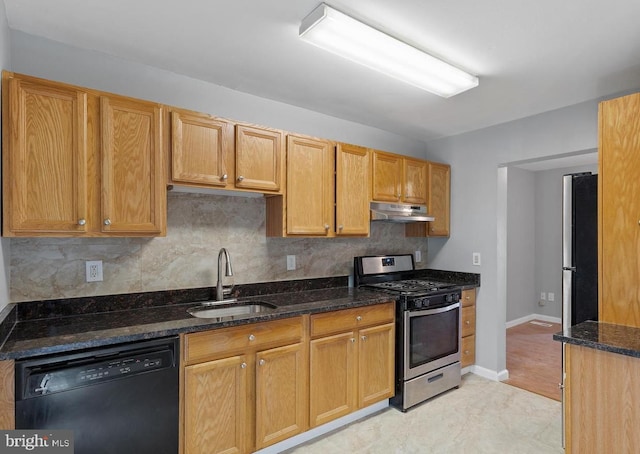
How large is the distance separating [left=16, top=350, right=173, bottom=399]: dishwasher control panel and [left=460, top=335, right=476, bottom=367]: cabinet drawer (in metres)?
2.78

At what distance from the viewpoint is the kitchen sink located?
2379mm

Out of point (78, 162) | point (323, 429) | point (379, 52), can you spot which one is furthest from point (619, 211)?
point (78, 162)

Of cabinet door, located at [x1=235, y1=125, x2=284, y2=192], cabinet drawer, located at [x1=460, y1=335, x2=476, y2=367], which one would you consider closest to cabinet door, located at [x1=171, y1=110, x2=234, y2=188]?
cabinet door, located at [x1=235, y1=125, x2=284, y2=192]

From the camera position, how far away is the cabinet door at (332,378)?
2.39 metres

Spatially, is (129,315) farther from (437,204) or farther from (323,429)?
(437,204)

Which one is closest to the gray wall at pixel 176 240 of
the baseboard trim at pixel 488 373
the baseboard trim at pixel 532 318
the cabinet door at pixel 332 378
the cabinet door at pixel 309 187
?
the cabinet door at pixel 309 187

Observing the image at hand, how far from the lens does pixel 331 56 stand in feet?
7.02

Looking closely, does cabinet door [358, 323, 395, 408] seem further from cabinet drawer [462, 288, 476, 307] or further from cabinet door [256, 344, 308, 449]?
cabinet drawer [462, 288, 476, 307]

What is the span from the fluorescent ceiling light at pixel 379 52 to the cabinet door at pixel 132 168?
1016mm

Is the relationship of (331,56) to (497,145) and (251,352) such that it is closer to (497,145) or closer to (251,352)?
(251,352)

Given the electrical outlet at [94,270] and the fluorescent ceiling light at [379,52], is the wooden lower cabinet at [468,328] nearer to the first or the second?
the fluorescent ceiling light at [379,52]

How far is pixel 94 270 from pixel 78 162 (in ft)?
2.22

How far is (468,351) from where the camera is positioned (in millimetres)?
3537

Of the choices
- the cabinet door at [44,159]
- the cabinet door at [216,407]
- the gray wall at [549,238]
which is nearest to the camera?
the cabinet door at [44,159]
